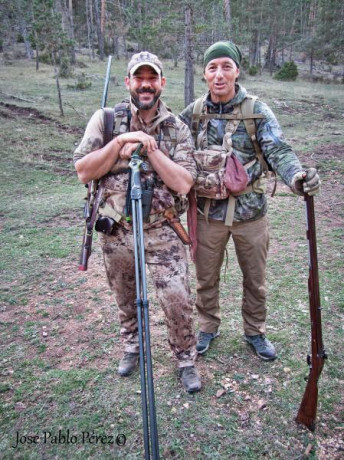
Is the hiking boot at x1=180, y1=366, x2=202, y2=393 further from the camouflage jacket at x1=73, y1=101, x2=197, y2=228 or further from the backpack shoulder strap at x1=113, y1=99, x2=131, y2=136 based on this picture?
the backpack shoulder strap at x1=113, y1=99, x2=131, y2=136

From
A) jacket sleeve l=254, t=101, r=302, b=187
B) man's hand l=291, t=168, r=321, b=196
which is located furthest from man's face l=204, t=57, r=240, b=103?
man's hand l=291, t=168, r=321, b=196

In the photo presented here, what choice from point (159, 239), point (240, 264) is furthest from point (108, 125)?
point (240, 264)

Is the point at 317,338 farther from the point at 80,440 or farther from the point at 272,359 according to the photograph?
the point at 80,440

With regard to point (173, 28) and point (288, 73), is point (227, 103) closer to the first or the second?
point (173, 28)

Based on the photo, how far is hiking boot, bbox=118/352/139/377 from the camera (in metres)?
3.22

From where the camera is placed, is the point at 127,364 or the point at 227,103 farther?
the point at 127,364

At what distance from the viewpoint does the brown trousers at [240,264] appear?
10.2 feet

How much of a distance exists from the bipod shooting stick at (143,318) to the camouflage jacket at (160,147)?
1.13 feet

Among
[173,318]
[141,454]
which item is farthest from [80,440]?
[173,318]

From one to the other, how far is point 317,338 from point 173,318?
1.04 meters

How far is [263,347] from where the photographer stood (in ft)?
11.2

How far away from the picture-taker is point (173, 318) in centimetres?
290

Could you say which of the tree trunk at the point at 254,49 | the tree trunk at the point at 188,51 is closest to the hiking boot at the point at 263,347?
the tree trunk at the point at 188,51

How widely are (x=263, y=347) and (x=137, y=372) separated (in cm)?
116
